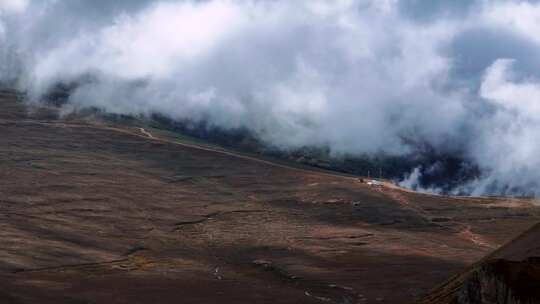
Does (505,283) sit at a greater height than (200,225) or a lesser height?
greater

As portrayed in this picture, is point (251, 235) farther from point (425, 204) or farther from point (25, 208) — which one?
point (425, 204)

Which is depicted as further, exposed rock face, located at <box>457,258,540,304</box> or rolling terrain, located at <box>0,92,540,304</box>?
rolling terrain, located at <box>0,92,540,304</box>

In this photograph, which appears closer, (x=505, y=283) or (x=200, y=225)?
(x=505, y=283)

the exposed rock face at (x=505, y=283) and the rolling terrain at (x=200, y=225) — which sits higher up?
the exposed rock face at (x=505, y=283)

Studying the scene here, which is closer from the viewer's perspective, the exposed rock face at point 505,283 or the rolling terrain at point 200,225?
the exposed rock face at point 505,283
